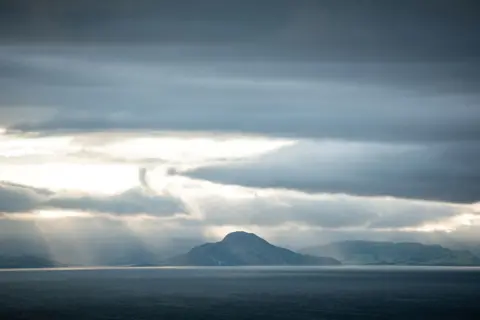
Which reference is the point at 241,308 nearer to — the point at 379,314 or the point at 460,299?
the point at 379,314

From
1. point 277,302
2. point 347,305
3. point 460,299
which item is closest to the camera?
point 347,305

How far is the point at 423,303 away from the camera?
366 ft

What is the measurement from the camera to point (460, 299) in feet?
405

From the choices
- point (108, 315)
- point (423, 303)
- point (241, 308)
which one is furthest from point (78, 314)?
point (423, 303)

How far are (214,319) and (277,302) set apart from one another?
103ft

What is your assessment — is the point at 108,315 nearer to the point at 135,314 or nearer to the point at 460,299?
the point at 135,314

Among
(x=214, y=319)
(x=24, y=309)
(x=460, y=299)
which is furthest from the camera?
(x=460, y=299)

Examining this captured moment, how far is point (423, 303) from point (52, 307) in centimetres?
5014

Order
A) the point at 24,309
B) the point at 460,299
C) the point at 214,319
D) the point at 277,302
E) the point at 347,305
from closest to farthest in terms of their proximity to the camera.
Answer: the point at 214,319, the point at 24,309, the point at 347,305, the point at 277,302, the point at 460,299

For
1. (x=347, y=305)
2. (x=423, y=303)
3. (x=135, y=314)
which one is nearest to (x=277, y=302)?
(x=347, y=305)

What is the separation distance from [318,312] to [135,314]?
21.1 meters

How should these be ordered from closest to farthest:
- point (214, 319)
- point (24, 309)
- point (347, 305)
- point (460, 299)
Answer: point (214, 319), point (24, 309), point (347, 305), point (460, 299)

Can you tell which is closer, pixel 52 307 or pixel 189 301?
pixel 52 307

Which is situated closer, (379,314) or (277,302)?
(379,314)
